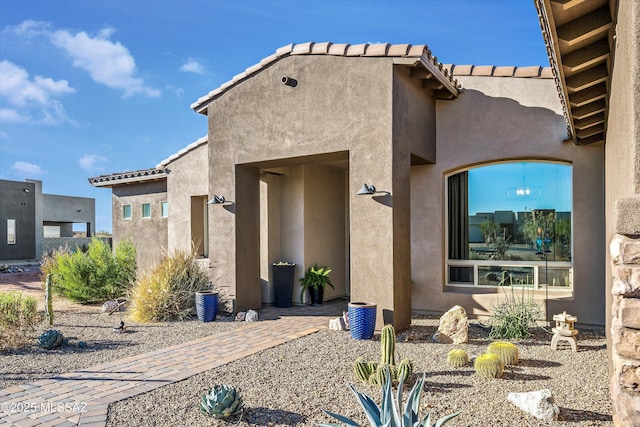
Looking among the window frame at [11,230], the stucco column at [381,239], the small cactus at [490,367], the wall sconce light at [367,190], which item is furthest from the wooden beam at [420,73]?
the window frame at [11,230]

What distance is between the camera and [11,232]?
111 ft

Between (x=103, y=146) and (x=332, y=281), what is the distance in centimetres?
1302

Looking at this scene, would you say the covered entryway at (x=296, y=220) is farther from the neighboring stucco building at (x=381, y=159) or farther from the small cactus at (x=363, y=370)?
the small cactus at (x=363, y=370)

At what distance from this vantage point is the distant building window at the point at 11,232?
3350 cm

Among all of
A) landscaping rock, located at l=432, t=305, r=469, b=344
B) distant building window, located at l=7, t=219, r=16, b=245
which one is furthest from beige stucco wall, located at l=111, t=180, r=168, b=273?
distant building window, located at l=7, t=219, r=16, b=245

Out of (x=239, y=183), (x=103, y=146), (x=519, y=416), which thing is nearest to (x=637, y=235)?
(x=519, y=416)

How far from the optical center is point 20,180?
1363 inches

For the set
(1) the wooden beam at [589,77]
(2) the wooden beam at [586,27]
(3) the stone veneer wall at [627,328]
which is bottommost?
(3) the stone veneer wall at [627,328]

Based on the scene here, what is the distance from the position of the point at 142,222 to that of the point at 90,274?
3.47 m

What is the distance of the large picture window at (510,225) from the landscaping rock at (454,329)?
2.94 m

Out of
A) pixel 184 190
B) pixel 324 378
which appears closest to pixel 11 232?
pixel 184 190

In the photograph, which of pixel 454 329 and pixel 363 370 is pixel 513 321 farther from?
pixel 363 370

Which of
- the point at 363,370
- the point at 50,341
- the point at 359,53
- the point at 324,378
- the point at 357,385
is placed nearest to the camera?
the point at 357,385

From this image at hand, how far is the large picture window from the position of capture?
10.6 m
